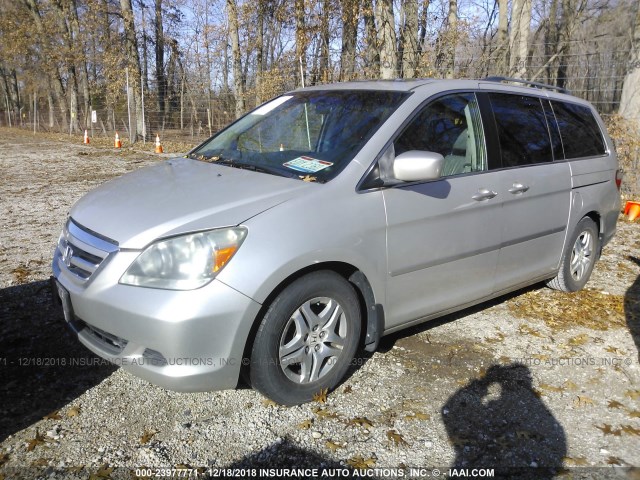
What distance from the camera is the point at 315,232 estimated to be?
286cm

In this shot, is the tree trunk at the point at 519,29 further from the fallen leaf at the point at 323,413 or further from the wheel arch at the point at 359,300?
the fallen leaf at the point at 323,413

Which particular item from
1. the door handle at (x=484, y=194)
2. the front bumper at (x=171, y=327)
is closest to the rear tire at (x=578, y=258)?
the door handle at (x=484, y=194)

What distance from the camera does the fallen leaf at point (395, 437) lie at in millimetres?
2787

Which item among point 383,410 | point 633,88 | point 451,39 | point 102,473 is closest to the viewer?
point 102,473

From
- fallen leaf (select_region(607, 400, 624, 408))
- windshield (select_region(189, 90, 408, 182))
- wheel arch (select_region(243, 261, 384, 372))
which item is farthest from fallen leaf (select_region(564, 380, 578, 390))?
windshield (select_region(189, 90, 408, 182))

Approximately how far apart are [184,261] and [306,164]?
1062 millimetres

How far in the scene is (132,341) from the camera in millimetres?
2627

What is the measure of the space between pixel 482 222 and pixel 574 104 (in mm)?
2093

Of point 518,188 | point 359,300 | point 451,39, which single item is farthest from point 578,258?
point 451,39

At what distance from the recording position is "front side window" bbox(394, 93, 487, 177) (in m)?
3.54

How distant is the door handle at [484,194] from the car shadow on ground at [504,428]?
1.19 meters

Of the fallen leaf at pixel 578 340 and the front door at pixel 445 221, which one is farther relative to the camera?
the fallen leaf at pixel 578 340

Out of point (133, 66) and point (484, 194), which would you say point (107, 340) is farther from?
point (133, 66)

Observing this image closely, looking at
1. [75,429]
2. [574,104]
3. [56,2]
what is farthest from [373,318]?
[56,2]
